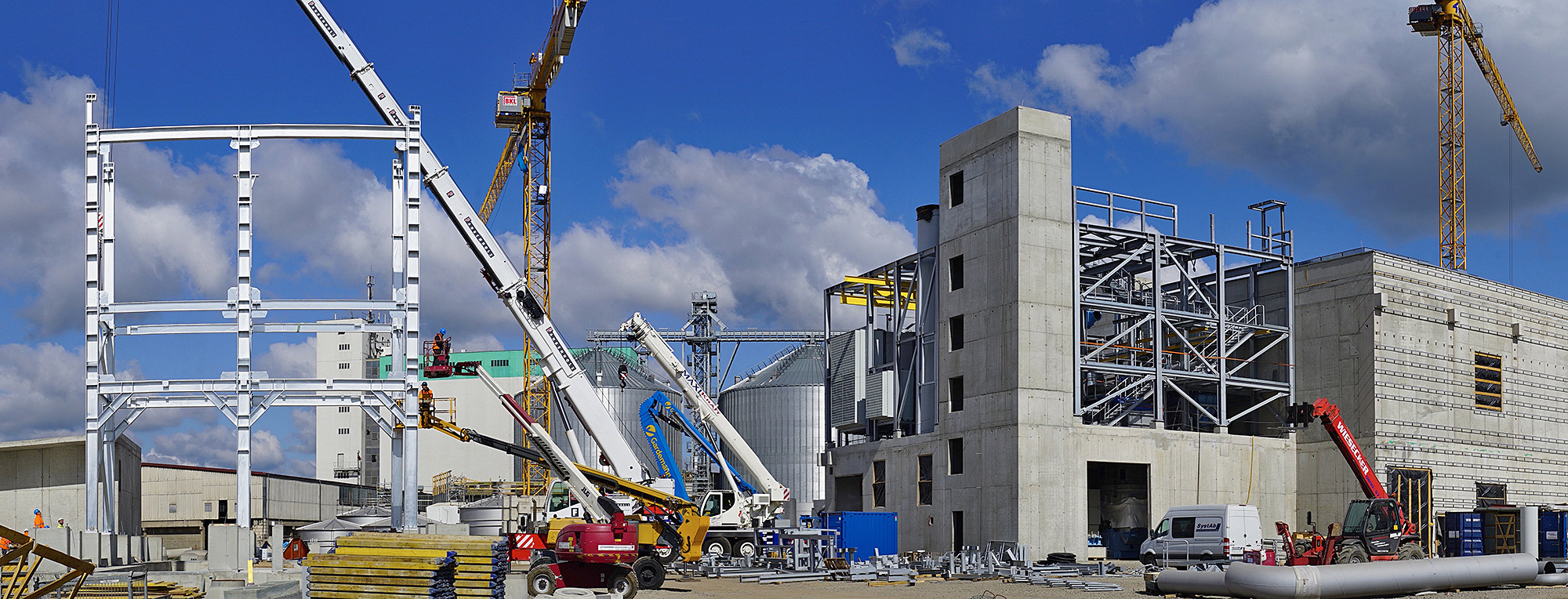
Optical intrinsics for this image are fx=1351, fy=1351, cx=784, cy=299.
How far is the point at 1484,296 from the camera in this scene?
1972 inches

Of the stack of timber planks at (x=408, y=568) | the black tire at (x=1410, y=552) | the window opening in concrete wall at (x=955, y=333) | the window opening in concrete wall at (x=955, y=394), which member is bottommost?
the black tire at (x=1410, y=552)

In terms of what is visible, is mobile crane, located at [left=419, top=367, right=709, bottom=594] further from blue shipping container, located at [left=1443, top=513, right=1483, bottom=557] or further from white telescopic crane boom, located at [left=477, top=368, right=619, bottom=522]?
blue shipping container, located at [left=1443, top=513, right=1483, bottom=557]

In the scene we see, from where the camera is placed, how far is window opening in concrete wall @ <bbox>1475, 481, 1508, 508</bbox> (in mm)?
48656

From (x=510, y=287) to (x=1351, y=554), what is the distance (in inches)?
1005

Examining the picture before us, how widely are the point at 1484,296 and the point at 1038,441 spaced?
18.9 meters

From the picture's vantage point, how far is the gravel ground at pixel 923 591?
98.7ft

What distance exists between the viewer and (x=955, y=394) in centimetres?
4919

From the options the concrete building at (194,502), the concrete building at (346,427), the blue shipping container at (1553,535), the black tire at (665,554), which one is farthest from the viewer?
the concrete building at (346,427)

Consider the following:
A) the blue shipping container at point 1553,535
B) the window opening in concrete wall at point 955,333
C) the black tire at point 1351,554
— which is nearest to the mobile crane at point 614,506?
the window opening in concrete wall at point 955,333

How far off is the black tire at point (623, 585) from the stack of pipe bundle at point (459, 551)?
6.06 meters

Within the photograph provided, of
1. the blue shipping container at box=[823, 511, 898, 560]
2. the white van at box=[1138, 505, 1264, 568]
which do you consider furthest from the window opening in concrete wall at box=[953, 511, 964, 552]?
the white van at box=[1138, 505, 1264, 568]

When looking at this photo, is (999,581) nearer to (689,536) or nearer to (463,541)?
(689,536)

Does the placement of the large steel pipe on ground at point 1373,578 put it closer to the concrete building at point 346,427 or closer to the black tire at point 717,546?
the black tire at point 717,546

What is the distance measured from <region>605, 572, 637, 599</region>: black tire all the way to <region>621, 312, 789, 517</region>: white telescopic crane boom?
18.6 m
